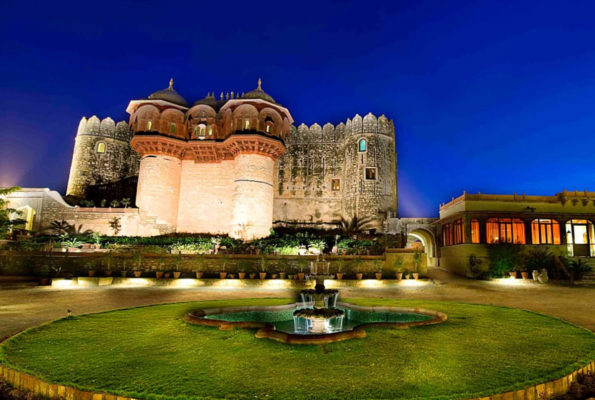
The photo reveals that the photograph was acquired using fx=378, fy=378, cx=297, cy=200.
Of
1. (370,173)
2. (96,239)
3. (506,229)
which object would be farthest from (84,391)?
(370,173)

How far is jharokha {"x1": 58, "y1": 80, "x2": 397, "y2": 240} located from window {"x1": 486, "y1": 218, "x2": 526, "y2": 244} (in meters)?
7.65

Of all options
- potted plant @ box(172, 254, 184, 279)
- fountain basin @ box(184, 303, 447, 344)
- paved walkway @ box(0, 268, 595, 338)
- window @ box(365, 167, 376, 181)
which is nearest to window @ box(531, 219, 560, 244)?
paved walkway @ box(0, 268, 595, 338)

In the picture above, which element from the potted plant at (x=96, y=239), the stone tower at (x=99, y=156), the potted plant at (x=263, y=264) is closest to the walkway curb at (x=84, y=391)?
the potted plant at (x=263, y=264)

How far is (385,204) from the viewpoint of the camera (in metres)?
27.1

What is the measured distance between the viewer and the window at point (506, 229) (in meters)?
20.3

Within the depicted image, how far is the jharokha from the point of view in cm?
2331

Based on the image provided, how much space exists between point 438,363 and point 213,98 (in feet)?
87.9

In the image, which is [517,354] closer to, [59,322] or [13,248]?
[59,322]

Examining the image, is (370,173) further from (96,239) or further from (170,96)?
(96,239)

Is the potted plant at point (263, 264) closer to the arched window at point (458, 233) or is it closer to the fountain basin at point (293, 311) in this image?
the fountain basin at point (293, 311)

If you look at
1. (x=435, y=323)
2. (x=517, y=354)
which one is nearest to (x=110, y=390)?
(x=517, y=354)

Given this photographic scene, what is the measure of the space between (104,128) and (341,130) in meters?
19.1

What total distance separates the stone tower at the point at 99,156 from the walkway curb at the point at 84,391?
2871cm

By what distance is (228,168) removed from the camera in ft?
84.8
